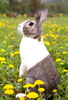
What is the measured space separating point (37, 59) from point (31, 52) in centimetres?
14

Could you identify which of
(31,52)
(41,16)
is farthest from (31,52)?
(41,16)

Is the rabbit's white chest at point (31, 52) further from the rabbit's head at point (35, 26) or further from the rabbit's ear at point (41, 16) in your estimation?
the rabbit's ear at point (41, 16)

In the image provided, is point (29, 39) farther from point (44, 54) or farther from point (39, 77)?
point (39, 77)

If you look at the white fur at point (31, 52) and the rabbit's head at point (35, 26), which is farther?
the rabbit's head at point (35, 26)

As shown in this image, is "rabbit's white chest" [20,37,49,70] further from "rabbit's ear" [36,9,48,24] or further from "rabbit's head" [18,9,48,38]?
"rabbit's ear" [36,9,48,24]

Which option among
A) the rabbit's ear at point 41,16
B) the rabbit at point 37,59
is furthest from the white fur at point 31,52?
the rabbit's ear at point 41,16

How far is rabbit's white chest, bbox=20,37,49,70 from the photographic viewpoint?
2484mm

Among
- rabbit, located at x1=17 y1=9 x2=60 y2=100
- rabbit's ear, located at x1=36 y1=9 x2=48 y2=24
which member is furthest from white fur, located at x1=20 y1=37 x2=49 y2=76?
rabbit's ear, located at x1=36 y1=9 x2=48 y2=24

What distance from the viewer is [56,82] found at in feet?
8.30

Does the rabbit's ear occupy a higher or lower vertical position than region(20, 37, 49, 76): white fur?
higher

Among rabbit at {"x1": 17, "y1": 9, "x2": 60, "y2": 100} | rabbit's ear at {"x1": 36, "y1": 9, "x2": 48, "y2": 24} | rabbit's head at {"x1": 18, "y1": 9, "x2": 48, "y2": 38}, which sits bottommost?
rabbit at {"x1": 17, "y1": 9, "x2": 60, "y2": 100}

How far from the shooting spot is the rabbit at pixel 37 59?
2.42 meters

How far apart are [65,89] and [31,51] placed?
32.1 inches

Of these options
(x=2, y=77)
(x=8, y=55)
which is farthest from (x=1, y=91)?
(x=8, y=55)
